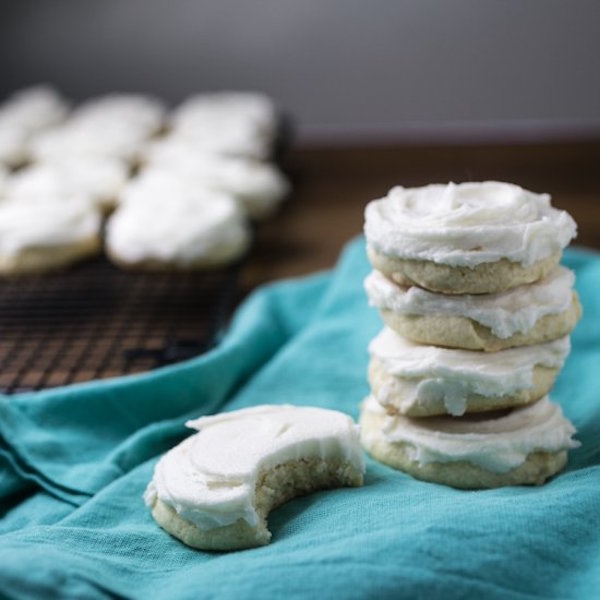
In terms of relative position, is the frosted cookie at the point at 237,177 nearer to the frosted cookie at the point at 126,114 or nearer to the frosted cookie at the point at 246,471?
the frosted cookie at the point at 126,114

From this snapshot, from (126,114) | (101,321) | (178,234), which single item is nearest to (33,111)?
(126,114)

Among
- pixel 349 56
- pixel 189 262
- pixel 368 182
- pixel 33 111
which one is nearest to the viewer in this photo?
pixel 189 262

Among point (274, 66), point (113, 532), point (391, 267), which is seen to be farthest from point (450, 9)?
point (113, 532)

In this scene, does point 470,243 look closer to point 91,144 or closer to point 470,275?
point 470,275

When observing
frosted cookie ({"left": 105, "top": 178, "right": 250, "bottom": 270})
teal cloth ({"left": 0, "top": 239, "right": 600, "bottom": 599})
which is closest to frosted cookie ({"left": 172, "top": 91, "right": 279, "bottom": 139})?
frosted cookie ({"left": 105, "top": 178, "right": 250, "bottom": 270})

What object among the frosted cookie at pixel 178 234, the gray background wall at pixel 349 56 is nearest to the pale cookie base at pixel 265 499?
the frosted cookie at pixel 178 234

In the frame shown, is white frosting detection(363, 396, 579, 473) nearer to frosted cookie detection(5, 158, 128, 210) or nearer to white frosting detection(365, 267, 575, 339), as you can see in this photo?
white frosting detection(365, 267, 575, 339)

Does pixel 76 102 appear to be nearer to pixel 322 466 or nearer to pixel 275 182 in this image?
pixel 275 182

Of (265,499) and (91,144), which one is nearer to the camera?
(265,499)
